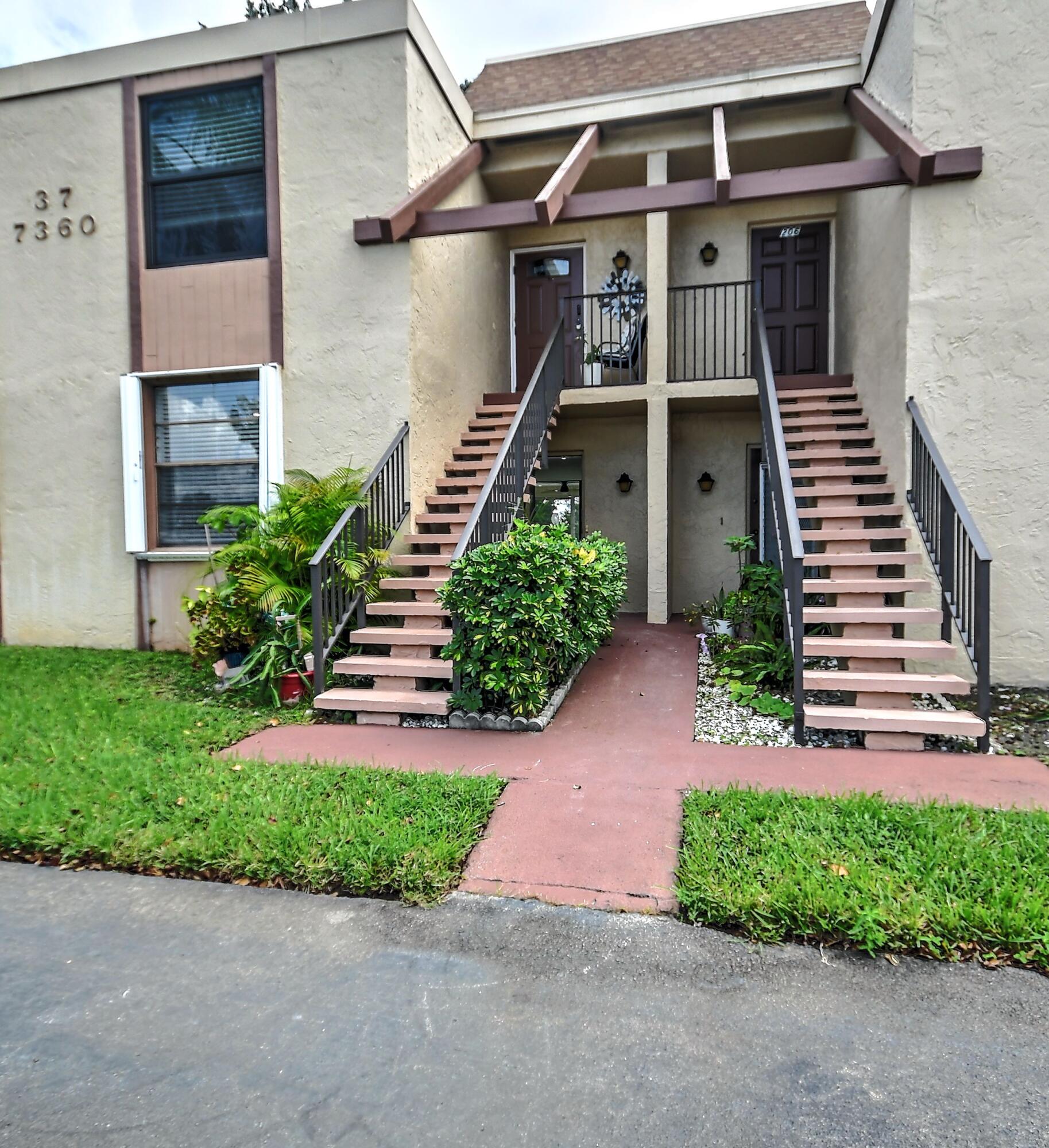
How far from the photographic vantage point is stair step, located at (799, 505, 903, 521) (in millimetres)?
5594

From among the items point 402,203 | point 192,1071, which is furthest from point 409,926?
point 402,203

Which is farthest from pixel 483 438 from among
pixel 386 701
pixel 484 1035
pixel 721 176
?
pixel 484 1035

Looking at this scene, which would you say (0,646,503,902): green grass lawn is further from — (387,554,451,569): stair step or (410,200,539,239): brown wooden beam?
(410,200,539,239): brown wooden beam

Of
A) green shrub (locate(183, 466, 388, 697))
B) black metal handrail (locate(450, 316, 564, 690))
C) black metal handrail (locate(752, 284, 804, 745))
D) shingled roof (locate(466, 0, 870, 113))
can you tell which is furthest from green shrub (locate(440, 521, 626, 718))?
shingled roof (locate(466, 0, 870, 113))

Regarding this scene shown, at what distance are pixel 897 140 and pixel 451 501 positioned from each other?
4689 millimetres

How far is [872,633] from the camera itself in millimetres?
5016

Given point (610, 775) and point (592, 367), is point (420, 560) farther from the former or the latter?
point (592, 367)

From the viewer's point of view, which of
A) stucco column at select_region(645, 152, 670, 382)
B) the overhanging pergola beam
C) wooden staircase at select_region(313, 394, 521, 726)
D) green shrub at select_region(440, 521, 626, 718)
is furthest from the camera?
stucco column at select_region(645, 152, 670, 382)

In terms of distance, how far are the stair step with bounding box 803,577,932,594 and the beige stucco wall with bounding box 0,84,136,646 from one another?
6352 millimetres

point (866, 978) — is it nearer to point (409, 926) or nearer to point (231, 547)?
point (409, 926)

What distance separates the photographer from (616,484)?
30.4 feet

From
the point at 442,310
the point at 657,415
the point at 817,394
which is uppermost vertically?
the point at 442,310

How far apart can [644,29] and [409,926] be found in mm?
10598

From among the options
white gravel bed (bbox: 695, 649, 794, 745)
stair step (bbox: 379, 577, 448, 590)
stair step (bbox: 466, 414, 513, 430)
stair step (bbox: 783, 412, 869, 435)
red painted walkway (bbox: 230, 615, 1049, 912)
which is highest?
stair step (bbox: 466, 414, 513, 430)
